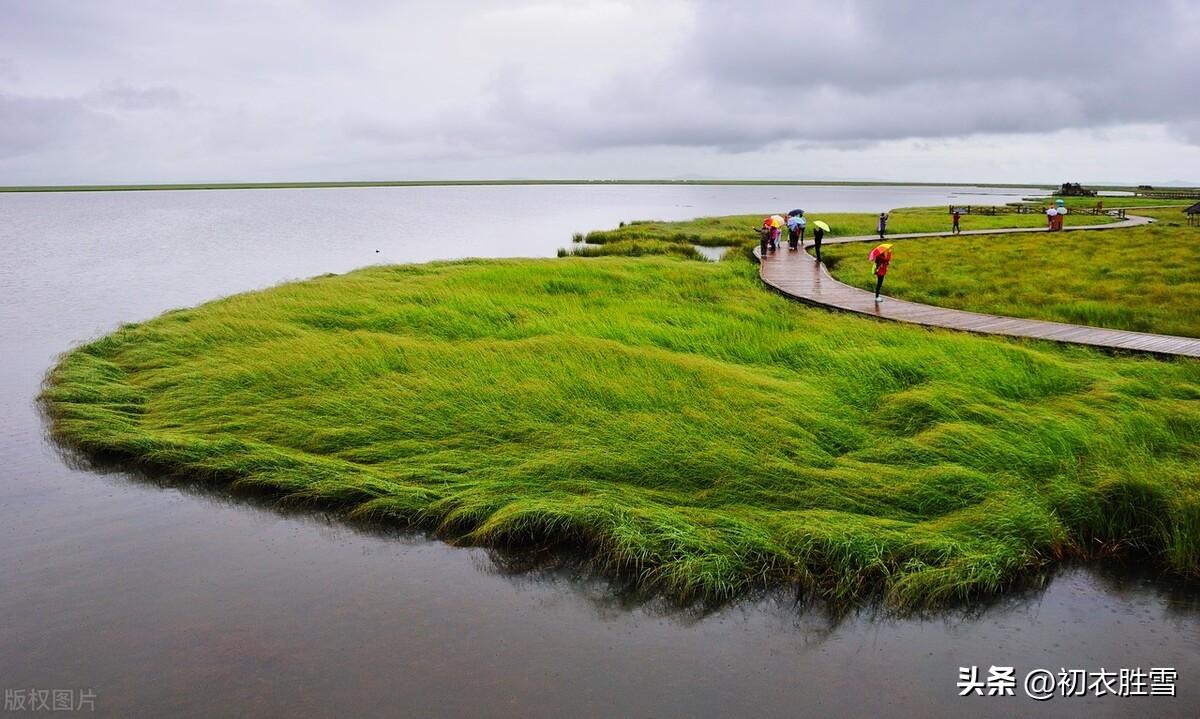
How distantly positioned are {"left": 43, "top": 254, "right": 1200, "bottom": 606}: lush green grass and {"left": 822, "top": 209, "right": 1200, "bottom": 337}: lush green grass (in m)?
4.77

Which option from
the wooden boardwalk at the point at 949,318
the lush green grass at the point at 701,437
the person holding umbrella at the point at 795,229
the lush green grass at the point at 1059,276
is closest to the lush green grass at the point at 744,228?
A: the person holding umbrella at the point at 795,229

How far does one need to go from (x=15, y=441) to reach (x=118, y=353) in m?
4.47

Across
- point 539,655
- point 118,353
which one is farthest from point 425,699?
Result: point 118,353

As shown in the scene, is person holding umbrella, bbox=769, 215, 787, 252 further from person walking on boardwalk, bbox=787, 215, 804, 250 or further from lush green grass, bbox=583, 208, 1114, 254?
lush green grass, bbox=583, 208, 1114, 254

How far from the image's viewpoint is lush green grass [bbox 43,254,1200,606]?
Result: 8.70 meters

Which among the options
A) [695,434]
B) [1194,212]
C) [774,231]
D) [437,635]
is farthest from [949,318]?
[1194,212]

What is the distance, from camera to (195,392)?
14102 millimetres

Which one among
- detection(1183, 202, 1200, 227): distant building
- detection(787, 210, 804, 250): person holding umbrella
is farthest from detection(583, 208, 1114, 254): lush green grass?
detection(787, 210, 804, 250): person holding umbrella

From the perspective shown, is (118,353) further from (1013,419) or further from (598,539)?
(1013,419)

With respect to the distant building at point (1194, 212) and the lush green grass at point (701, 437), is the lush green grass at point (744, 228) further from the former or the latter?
the lush green grass at point (701, 437)

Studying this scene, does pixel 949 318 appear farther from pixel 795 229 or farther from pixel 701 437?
pixel 795 229

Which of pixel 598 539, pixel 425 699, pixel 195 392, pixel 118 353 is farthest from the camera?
pixel 118 353

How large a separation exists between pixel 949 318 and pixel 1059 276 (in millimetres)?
10429

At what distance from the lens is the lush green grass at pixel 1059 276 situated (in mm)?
18312
